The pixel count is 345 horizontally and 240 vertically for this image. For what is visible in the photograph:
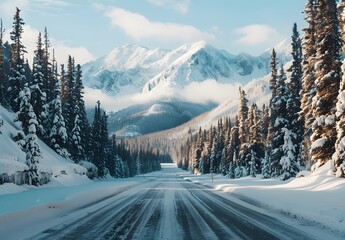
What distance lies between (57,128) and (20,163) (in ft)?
77.4

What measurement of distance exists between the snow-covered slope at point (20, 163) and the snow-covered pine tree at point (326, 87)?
23067 millimetres

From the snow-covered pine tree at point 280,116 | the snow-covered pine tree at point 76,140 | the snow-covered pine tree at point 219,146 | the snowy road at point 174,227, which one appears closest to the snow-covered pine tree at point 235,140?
the snow-covered pine tree at point 219,146

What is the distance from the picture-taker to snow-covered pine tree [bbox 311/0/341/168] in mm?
28297

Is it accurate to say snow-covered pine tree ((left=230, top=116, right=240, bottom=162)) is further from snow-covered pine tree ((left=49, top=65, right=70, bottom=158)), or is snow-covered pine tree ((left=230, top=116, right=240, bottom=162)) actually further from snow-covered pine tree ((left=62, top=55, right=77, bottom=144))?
snow-covered pine tree ((left=49, top=65, right=70, bottom=158))

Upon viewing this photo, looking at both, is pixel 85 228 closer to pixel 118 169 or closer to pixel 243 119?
pixel 243 119

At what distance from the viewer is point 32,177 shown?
3566 centimetres

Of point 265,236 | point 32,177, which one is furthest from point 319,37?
point 32,177

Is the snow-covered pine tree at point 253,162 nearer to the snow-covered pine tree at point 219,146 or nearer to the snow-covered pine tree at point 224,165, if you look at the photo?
the snow-covered pine tree at point 224,165

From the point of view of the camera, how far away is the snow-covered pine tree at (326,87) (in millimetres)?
28297

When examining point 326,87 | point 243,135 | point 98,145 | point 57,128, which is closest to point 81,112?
point 57,128

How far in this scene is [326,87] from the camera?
2905 cm

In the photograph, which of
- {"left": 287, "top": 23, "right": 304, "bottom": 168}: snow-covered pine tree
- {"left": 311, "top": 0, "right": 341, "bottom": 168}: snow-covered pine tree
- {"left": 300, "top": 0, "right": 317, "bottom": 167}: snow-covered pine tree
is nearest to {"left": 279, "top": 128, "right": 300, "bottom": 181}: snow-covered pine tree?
{"left": 287, "top": 23, "right": 304, "bottom": 168}: snow-covered pine tree

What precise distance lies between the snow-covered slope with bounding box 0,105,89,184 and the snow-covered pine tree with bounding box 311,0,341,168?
23.1 meters

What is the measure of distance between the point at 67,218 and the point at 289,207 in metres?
9.22
